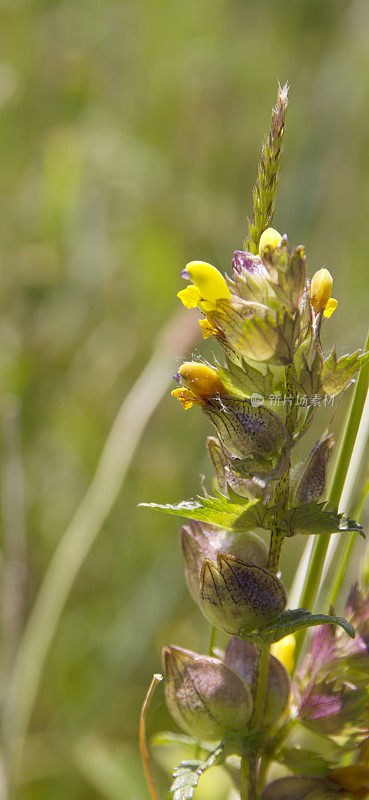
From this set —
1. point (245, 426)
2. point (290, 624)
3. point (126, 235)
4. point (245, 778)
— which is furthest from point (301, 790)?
point (126, 235)

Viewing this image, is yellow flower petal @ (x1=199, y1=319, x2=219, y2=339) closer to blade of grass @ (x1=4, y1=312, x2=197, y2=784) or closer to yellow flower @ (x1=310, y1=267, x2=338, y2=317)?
yellow flower @ (x1=310, y1=267, x2=338, y2=317)

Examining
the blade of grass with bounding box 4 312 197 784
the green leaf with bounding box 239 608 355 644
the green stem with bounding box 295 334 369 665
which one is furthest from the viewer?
the blade of grass with bounding box 4 312 197 784

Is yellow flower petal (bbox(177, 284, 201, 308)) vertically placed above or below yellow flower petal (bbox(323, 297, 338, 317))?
below

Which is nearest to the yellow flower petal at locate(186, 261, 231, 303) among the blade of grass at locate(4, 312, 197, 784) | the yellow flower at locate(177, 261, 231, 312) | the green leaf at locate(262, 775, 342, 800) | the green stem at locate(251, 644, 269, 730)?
the yellow flower at locate(177, 261, 231, 312)

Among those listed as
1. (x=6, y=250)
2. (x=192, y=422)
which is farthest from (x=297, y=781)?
(x=6, y=250)

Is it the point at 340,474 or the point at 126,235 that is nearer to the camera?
the point at 340,474

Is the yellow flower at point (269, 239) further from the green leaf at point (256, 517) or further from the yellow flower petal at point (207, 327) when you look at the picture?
the green leaf at point (256, 517)

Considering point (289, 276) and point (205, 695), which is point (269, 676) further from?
point (289, 276)

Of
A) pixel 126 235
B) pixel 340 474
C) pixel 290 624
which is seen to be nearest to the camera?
pixel 290 624
